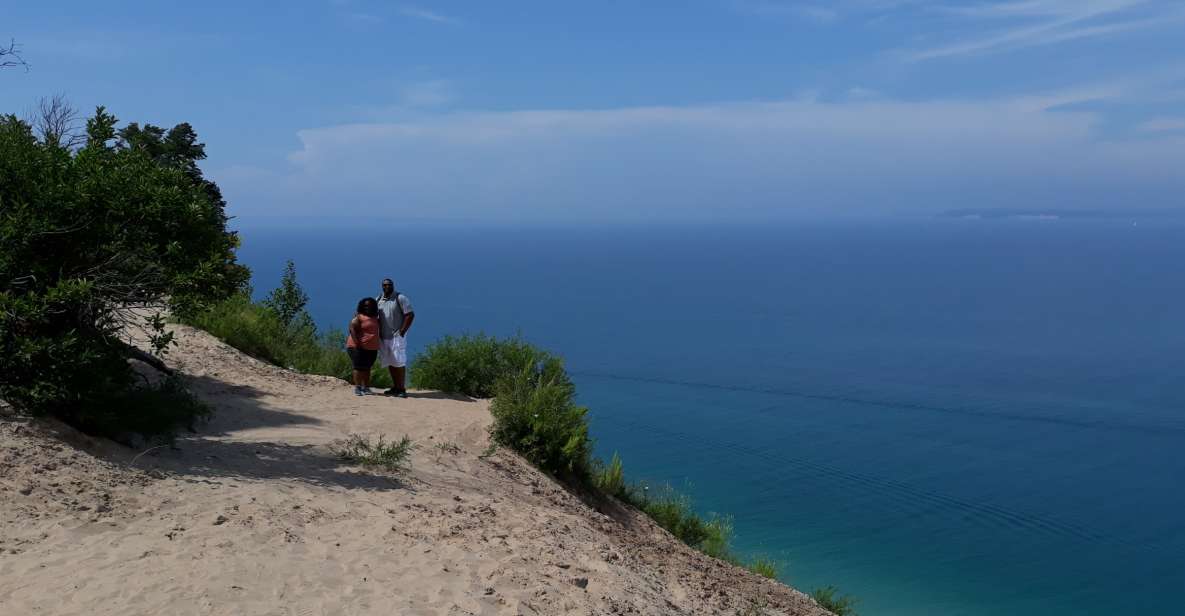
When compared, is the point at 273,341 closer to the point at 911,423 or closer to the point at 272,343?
the point at 272,343

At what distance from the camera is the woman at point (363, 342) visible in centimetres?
1473

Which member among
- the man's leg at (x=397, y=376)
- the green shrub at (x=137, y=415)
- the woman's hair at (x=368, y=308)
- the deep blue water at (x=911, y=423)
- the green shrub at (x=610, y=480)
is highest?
the woman's hair at (x=368, y=308)

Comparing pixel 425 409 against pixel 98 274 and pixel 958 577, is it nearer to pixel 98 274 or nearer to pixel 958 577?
pixel 98 274

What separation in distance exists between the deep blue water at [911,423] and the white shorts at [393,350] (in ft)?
29.5

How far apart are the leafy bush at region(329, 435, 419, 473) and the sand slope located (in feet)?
0.55

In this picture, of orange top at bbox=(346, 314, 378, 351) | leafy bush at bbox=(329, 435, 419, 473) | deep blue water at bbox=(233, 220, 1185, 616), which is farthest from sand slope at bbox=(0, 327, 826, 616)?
deep blue water at bbox=(233, 220, 1185, 616)

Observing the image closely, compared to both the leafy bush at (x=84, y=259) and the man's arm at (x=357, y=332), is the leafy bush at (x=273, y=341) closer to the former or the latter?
the man's arm at (x=357, y=332)

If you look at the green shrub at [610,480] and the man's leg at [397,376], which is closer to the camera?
the green shrub at [610,480]

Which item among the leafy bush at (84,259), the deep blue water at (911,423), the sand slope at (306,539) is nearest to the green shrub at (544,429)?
the sand slope at (306,539)

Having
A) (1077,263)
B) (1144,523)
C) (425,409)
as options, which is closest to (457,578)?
(425,409)

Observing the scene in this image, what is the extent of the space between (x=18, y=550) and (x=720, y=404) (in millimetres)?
34161

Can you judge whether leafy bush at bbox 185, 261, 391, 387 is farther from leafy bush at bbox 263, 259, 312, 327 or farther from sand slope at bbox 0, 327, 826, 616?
sand slope at bbox 0, 327, 826, 616

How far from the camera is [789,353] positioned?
55.3 m

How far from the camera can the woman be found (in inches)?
580
